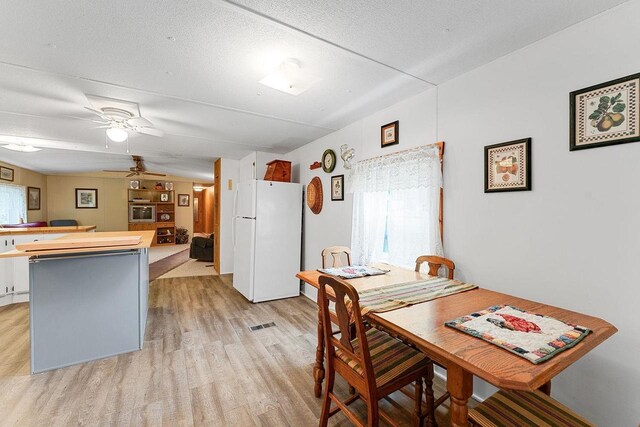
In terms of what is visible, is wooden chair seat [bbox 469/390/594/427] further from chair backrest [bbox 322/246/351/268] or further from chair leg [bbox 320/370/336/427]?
chair backrest [bbox 322/246/351/268]

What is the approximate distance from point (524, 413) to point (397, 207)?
1.70 meters

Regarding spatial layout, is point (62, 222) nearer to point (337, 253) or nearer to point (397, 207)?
point (337, 253)

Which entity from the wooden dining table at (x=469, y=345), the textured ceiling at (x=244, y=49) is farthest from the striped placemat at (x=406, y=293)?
the textured ceiling at (x=244, y=49)

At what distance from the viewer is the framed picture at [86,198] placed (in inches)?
305

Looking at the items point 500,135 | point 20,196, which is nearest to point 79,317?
point 500,135

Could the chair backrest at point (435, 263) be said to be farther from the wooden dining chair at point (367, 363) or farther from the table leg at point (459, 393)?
the table leg at point (459, 393)

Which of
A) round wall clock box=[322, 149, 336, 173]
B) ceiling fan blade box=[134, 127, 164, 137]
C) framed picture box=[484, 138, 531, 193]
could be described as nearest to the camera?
framed picture box=[484, 138, 531, 193]

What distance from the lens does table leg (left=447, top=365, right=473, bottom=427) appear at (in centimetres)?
101

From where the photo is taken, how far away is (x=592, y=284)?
4.54 feet

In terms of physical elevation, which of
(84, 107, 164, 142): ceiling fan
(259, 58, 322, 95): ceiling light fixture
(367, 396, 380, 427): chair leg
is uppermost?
Answer: (259, 58, 322, 95): ceiling light fixture

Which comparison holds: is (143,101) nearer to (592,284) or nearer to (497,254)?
(497,254)

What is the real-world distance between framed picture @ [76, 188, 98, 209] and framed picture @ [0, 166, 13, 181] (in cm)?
215

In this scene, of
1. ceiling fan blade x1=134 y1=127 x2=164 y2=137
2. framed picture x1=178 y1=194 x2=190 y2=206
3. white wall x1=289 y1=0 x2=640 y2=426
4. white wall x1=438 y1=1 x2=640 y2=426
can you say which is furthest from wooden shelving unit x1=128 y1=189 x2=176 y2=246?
white wall x1=438 y1=1 x2=640 y2=426

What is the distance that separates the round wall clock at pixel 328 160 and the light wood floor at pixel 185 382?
1887 mm
